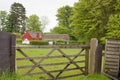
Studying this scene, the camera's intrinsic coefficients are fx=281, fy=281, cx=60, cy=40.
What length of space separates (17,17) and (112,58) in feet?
297

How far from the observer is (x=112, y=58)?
1048 cm

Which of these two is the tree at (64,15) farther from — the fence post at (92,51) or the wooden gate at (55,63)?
the fence post at (92,51)

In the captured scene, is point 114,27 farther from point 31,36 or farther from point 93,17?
point 31,36

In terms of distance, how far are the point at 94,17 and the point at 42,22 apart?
77681 mm

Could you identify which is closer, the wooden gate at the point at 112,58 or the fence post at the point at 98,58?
the wooden gate at the point at 112,58

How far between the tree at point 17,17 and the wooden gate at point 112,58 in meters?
88.3

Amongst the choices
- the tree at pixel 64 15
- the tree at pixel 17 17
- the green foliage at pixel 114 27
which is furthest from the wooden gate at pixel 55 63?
the tree at pixel 17 17

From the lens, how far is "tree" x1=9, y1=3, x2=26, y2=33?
98.1m

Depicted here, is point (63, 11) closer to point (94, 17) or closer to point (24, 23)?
point (24, 23)

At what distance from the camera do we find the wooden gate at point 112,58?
10375 mm

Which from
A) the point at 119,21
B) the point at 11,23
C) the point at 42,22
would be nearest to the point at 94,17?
the point at 119,21

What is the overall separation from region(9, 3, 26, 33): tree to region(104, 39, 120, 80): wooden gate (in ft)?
290

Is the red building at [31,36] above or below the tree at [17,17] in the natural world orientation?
below

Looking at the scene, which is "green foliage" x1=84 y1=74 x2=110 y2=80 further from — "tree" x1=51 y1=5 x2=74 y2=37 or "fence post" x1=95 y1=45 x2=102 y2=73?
"tree" x1=51 y1=5 x2=74 y2=37
